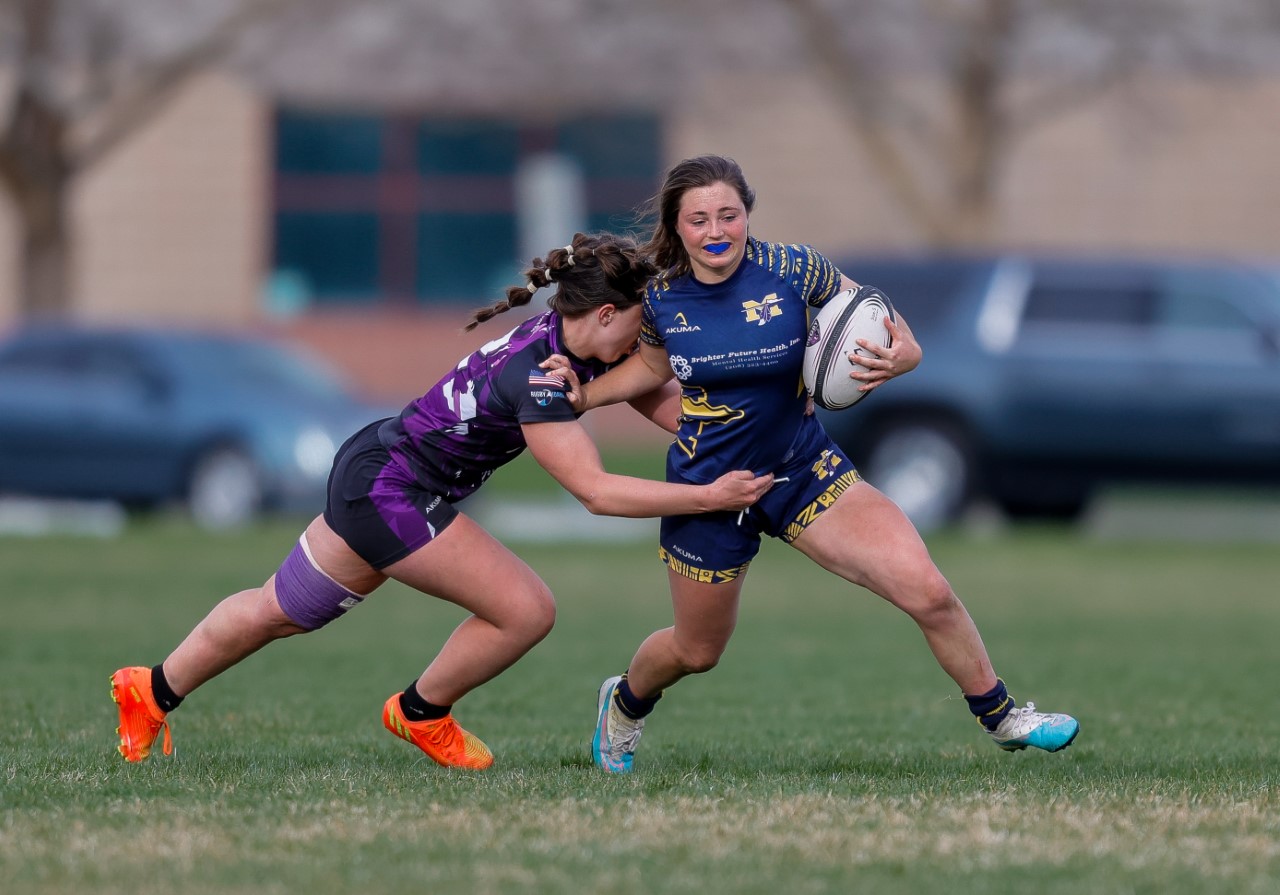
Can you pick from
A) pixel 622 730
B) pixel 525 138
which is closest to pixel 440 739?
pixel 622 730

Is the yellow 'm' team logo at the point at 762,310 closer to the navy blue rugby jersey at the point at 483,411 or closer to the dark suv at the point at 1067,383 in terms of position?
the navy blue rugby jersey at the point at 483,411

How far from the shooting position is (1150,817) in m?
5.18

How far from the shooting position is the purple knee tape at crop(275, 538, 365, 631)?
238 inches

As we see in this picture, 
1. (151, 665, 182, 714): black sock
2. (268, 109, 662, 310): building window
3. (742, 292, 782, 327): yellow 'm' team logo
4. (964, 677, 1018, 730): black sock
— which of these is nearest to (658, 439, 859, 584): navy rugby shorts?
(742, 292, 782, 327): yellow 'm' team logo

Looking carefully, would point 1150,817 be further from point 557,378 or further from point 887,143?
point 887,143

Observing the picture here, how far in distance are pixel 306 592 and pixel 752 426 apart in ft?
4.73

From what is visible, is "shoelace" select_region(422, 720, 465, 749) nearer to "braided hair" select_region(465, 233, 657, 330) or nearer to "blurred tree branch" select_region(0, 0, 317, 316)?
"braided hair" select_region(465, 233, 657, 330)

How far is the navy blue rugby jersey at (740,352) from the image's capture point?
→ 576 cm

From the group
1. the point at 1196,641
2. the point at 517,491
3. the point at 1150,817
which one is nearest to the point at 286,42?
the point at 517,491

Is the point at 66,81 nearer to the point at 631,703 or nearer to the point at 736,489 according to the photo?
the point at 631,703

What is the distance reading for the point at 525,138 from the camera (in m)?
30.0

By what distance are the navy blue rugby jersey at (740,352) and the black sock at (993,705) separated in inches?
36.8

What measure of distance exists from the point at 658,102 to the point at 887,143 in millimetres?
2797

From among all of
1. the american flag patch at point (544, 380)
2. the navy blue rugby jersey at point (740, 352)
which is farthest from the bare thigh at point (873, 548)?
the american flag patch at point (544, 380)
